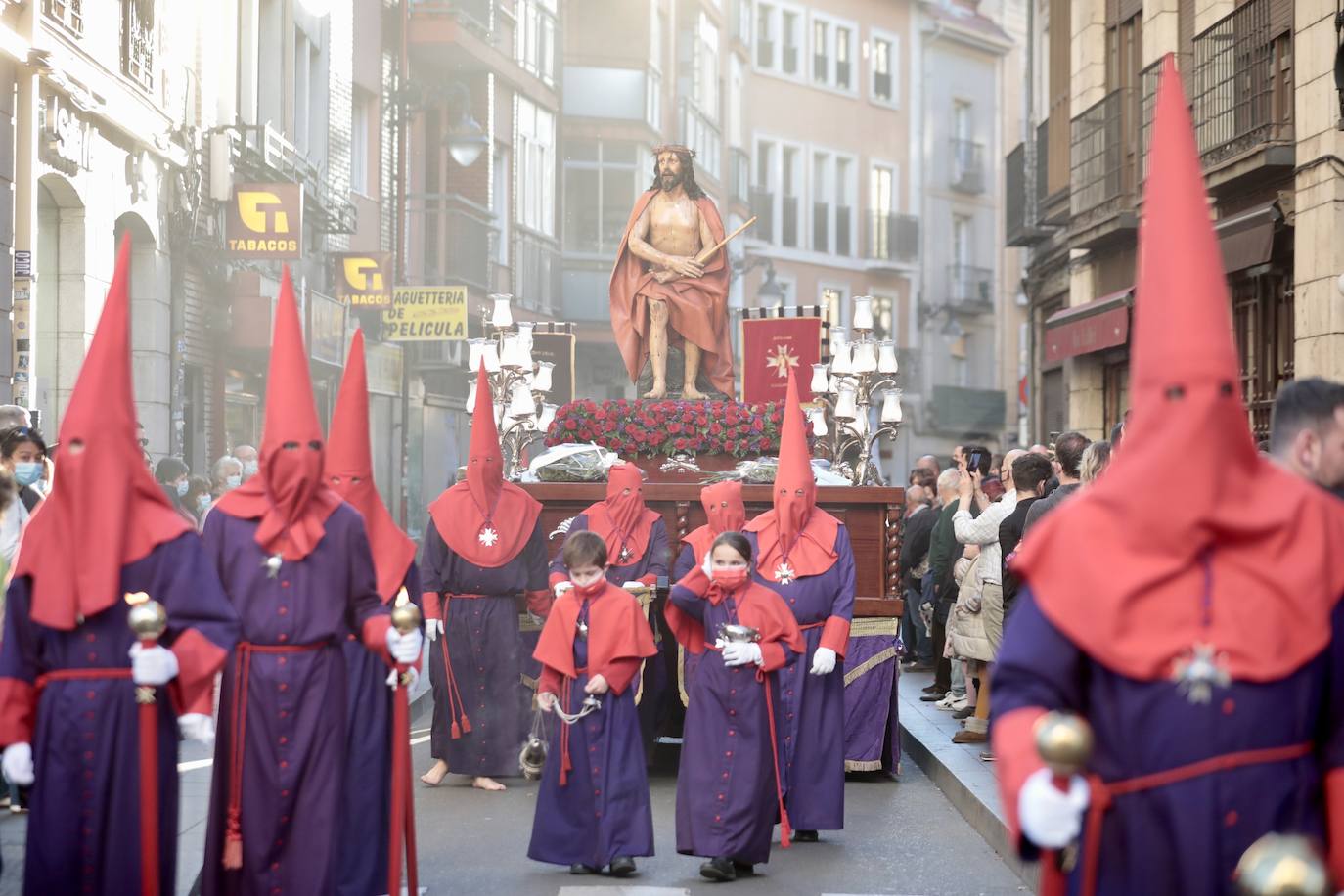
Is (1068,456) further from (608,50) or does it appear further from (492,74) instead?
(608,50)

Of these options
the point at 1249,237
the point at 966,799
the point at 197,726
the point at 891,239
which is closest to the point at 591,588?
the point at 966,799

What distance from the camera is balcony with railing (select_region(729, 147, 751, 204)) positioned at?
45.4 metres

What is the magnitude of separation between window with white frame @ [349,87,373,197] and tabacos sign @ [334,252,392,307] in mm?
3797

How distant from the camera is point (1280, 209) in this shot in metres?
16.0

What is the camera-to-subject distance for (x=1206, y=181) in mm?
17031

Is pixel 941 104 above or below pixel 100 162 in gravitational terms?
above

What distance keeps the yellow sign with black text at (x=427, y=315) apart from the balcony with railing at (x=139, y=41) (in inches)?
256

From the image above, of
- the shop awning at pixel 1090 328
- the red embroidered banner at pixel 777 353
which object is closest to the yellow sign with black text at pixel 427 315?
the shop awning at pixel 1090 328

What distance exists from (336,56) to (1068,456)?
1970 cm

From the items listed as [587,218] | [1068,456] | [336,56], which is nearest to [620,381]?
[587,218]

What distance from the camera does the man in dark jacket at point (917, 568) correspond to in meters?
15.2

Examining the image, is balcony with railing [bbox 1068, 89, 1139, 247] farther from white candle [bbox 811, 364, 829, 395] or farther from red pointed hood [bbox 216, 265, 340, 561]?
red pointed hood [bbox 216, 265, 340, 561]

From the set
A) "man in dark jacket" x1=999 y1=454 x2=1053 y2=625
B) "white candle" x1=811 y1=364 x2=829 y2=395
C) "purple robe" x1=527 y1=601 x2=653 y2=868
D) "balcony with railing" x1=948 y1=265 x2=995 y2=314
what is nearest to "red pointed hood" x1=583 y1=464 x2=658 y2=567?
"man in dark jacket" x1=999 y1=454 x2=1053 y2=625

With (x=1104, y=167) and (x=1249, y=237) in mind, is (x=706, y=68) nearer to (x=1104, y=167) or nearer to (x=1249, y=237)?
(x=1104, y=167)
